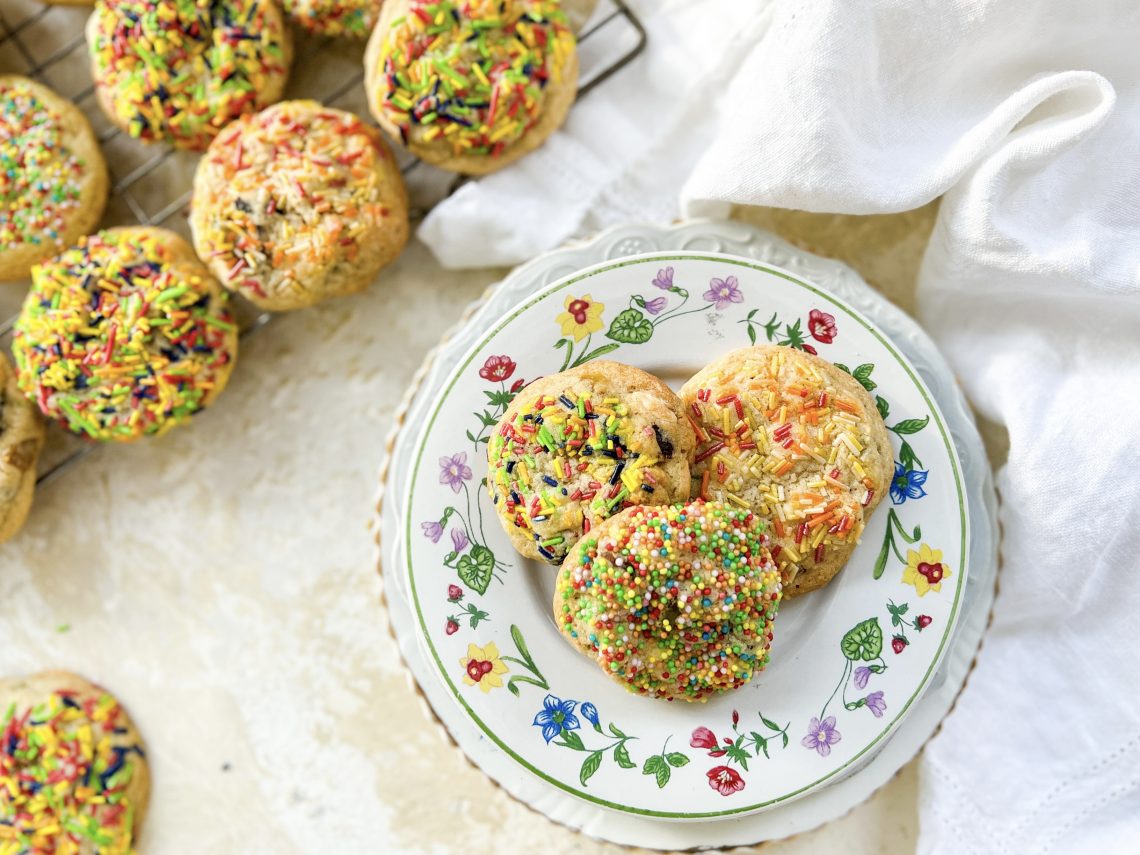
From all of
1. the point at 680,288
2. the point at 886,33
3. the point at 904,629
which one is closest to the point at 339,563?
the point at 680,288

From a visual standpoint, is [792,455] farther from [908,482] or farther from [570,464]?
[570,464]

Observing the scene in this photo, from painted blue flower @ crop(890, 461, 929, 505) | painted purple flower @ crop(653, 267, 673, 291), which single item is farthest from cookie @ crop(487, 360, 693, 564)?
painted blue flower @ crop(890, 461, 929, 505)

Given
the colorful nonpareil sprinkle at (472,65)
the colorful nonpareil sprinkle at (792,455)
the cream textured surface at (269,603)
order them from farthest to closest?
the cream textured surface at (269,603)
the colorful nonpareil sprinkle at (472,65)
the colorful nonpareil sprinkle at (792,455)

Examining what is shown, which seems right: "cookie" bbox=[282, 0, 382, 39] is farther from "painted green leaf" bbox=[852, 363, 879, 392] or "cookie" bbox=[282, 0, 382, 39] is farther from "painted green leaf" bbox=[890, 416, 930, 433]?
"painted green leaf" bbox=[890, 416, 930, 433]

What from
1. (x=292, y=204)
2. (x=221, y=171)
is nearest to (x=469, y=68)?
(x=292, y=204)

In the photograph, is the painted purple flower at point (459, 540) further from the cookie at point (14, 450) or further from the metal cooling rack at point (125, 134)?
the cookie at point (14, 450)

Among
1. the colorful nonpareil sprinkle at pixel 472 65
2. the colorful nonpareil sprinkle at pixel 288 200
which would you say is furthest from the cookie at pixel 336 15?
the colorful nonpareil sprinkle at pixel 288 200

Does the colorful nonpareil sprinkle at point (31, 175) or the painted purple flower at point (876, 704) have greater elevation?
the colorful nonpareil sprinkle at point (31, 175)
